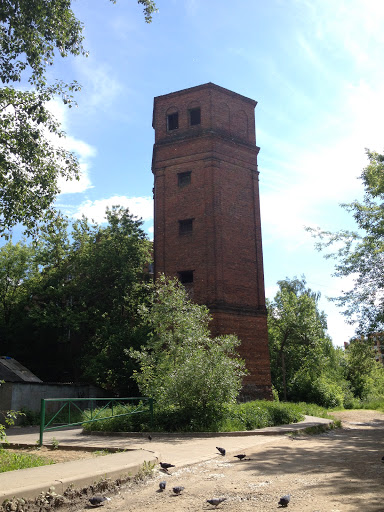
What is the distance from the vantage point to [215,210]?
21.4 meters

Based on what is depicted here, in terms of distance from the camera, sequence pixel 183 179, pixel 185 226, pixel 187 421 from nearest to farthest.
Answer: pixel 187 421 → pixel 185 226 → pixel 183 179

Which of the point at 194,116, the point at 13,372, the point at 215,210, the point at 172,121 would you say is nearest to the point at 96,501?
the point at 13,372

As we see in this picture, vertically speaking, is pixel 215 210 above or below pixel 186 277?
above

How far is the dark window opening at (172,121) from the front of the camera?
24.1 m

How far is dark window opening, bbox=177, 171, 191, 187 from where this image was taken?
893 inches

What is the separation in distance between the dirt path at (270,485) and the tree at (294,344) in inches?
861

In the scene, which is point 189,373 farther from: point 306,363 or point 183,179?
point 306,363

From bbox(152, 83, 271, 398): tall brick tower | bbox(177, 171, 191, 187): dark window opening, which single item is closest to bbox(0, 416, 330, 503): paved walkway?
bbox(152, 83, 271, 398): tall brick tower

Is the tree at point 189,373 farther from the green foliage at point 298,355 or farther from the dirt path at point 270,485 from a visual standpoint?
the green foliage at point 298,355

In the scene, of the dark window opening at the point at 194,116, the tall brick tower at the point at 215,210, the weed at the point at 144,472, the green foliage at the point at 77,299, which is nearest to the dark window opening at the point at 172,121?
the tall brick tower at the point at 215,210

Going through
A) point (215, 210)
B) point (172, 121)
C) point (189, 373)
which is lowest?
point (189, 373)

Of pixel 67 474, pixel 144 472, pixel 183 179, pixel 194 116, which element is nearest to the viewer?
pixel 67 474

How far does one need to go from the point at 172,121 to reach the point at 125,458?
2026cm

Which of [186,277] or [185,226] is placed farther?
[185,226]
